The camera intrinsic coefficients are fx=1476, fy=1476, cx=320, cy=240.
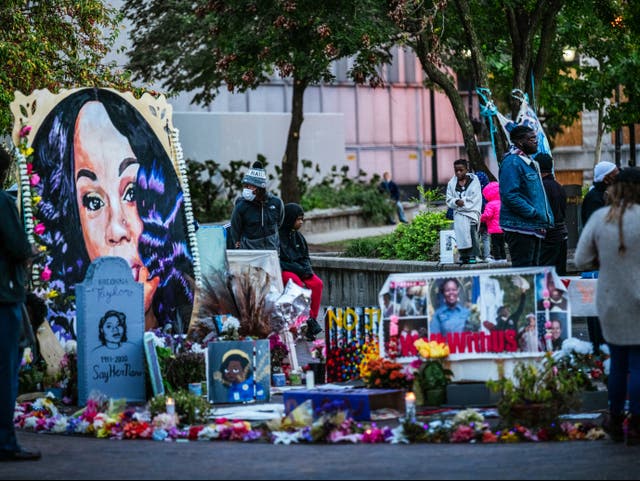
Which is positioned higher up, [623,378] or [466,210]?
[466,210]

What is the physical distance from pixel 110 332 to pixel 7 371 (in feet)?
9.07

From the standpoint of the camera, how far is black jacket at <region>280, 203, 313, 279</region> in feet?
56.6

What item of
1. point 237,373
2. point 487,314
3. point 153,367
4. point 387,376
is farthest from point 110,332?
point 487,314

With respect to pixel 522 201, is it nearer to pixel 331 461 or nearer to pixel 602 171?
pixel 602 171

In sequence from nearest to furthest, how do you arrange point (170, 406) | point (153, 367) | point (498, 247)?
point (170, 406)
point (153, 367)
point (498, 247)

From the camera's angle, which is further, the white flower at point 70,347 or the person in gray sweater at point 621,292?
the white flower at point 70,347

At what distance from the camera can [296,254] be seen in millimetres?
17359

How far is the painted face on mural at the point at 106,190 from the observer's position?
1364 centimetres

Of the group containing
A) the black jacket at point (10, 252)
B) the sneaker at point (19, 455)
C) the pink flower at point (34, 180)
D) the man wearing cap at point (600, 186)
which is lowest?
the sneaker at point (19, 455)

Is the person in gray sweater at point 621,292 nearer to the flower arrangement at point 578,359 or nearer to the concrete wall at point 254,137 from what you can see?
the flower arrangement at point 578,359

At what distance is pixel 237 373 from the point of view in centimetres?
1244

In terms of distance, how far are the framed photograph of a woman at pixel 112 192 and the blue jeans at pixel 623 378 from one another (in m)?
5.07

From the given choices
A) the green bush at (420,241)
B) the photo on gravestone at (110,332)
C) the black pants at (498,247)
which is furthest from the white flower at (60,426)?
the black pants at (498,247)

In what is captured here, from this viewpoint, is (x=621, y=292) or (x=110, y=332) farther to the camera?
(x=110, y=332)
